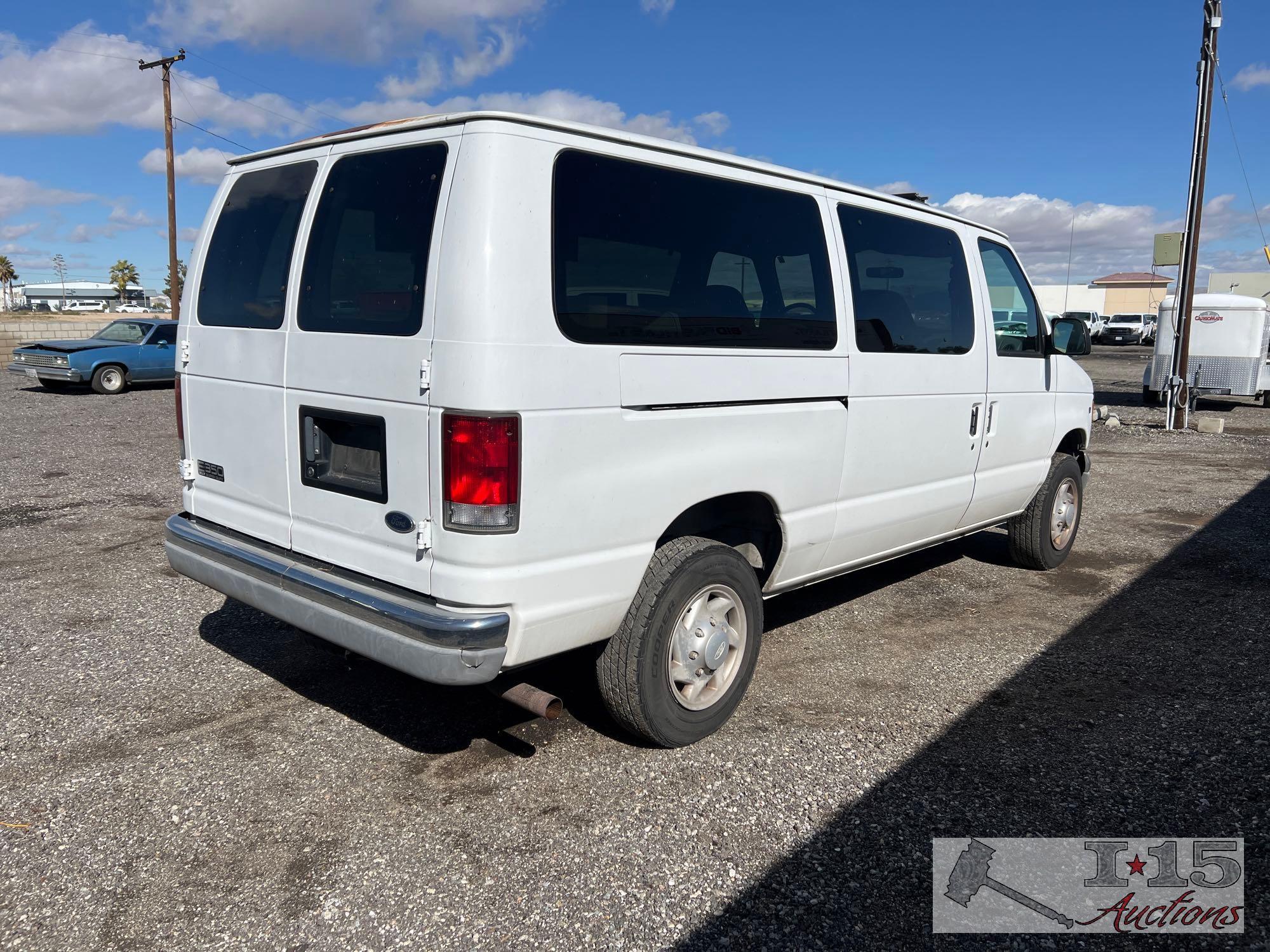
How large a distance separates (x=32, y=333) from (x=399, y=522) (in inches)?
1193

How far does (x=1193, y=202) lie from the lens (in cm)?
1565

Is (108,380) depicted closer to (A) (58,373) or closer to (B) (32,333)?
(A) (58,373)

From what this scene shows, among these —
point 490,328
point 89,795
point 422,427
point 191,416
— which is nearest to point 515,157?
point 490,328

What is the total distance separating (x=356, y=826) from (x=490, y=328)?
1.76m

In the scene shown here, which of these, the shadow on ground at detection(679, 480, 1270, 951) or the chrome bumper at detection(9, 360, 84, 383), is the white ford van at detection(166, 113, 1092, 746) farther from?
the chrome bumper at detection(9, 360, 84, 383)

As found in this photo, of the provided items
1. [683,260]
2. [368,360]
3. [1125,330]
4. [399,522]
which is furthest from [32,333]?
[1125,330]

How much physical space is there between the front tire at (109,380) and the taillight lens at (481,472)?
18.4 m

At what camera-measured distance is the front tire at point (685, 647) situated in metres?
3.53

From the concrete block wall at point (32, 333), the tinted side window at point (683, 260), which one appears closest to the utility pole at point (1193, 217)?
the tinted side window at point (683, 260)

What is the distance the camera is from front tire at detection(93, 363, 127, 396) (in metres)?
18.7

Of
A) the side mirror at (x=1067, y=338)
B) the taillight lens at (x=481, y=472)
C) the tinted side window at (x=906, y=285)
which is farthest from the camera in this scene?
the side mirror at (x=1067, y=338)

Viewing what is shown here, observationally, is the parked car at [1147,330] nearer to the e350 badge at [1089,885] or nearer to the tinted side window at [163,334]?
the tinted side window at [163,334]

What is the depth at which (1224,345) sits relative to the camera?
18.0 meters

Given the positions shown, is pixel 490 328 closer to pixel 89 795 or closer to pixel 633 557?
pixel 633 557
